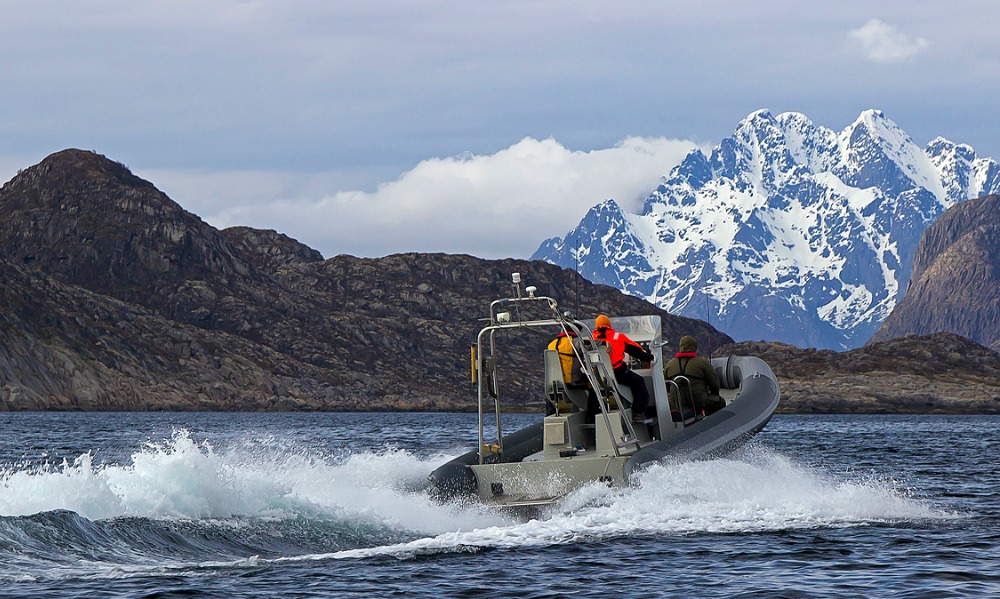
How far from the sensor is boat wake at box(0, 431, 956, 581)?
1595 centimetres

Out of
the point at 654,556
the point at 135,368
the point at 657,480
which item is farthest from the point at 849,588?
the point at 135,368

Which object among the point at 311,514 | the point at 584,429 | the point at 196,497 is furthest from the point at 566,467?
the point at 196,497

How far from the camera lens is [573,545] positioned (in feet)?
55.4

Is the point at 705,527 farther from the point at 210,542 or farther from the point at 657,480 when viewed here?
the point at 210,542

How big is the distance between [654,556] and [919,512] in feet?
21.0

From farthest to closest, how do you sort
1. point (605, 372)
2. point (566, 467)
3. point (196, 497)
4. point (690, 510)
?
1. point (605, 372)
2. point (566, 467)
3. point (690, 510)
4. point (196, 497)

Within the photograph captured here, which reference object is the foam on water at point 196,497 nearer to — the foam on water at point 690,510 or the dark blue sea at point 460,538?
the dark blue sea at point 460,538

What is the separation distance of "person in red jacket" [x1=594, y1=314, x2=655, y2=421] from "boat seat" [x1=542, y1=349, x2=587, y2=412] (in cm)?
74

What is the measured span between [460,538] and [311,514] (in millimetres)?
2650

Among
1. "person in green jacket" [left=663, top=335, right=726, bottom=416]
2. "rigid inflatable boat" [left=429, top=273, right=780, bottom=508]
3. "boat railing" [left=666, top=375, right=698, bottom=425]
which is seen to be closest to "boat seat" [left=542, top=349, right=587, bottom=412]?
"rigid inflatable boat" [left=429, top=273, right=780, bottom=508]

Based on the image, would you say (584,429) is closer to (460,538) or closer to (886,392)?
(460,538)

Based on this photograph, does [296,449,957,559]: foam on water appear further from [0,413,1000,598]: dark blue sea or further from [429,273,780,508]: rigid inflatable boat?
[429,273,780,508]: rigid inflatable boat

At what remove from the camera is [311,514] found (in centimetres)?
1856

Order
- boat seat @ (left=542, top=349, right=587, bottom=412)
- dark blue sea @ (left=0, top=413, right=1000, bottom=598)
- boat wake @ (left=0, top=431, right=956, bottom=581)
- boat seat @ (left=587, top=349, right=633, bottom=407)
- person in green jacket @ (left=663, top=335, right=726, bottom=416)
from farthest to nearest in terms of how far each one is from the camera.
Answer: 1. person in green jacket @ (left=663, top=335, right=726, bottom=416)
2. boat seat @ (left=542, top=349, right=587, bottom=412)
3. boat seat @ (left=587, top=349, right=633, bottom=407)
4. boat wake @ (left=0, top=431, right=956, bottom=581)
5. dark blue sea @ (left=0, top=413, right=1000, bottom=598)
